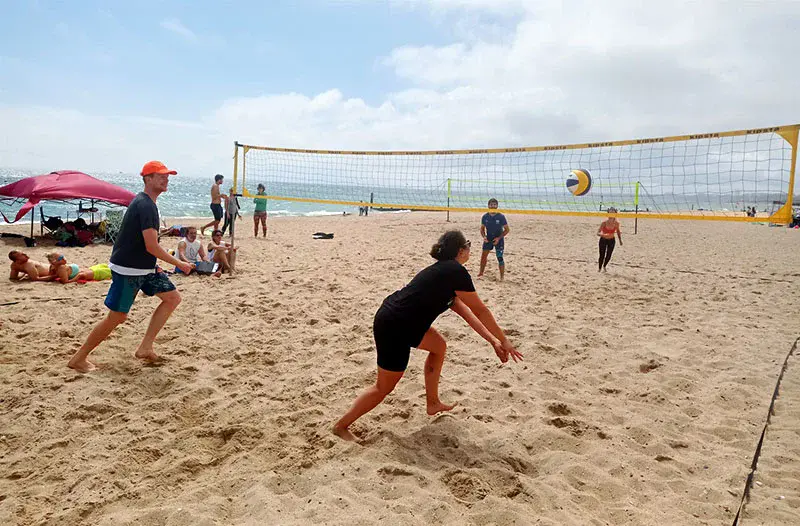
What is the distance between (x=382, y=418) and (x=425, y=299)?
89cm

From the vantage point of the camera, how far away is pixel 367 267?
7836 millimetres

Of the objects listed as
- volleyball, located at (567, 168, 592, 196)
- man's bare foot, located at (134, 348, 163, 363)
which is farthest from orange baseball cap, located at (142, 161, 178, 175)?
volleyball, located at (567, 168, 592, 196)

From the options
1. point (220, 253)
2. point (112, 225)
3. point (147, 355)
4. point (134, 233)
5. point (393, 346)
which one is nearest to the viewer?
point (393, 346)

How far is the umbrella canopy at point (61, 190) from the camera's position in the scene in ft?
30.5

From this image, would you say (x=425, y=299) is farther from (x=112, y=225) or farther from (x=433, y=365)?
(x=112, y=225)

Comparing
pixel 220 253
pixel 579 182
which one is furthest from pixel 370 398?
pixel 579 182

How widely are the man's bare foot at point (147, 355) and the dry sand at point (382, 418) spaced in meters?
0.06

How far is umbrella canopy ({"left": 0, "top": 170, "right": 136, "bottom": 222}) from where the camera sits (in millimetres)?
9297

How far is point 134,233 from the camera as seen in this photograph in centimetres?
343

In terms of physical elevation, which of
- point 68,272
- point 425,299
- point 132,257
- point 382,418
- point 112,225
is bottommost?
point 382,418

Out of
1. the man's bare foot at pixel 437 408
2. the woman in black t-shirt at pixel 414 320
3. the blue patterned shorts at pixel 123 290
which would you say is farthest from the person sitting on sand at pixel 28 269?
the man's bare foot at pixel 437 408

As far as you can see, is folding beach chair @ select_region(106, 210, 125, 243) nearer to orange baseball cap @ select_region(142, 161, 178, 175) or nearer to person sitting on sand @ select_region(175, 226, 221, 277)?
person sitting on sand @ select_region(175, 226, 221, 277)

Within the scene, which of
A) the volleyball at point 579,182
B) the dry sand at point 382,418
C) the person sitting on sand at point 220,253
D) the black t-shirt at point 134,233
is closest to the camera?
the dry sand at point 382,418

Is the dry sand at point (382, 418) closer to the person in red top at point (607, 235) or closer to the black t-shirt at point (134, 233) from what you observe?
the black t-shirt at point (134, 233)
